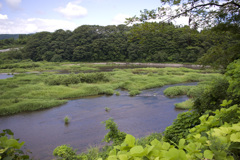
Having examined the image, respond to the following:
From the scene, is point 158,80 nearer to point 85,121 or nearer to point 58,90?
point 58,90

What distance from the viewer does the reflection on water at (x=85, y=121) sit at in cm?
1016

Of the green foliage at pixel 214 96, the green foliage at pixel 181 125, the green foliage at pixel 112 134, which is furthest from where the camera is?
the green foliage at pixel 112 134

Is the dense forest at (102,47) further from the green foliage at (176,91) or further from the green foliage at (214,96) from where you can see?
the green foliage at (214,96)

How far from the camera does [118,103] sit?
16578mm

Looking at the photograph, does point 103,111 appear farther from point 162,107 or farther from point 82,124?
point 162,107

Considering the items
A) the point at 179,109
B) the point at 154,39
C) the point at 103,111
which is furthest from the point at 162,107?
the point at 154,39

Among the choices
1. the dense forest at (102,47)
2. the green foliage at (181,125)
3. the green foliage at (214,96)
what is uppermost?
the dense forest at (102,47)

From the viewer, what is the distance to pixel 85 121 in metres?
12.8

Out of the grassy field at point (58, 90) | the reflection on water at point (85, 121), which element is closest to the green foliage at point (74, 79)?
the grassy field at point (58, 90)

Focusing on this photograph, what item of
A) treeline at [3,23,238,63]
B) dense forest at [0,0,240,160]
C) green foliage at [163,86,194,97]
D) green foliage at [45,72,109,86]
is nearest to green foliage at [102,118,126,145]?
dense forest at [0,0,240,160]

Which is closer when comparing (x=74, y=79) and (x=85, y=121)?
(x=85, y=121)

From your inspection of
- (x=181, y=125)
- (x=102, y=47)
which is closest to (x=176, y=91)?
(x=181, y=125)

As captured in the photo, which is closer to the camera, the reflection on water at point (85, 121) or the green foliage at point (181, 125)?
the green foliage at point (181, 125)

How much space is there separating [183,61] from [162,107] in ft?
144
